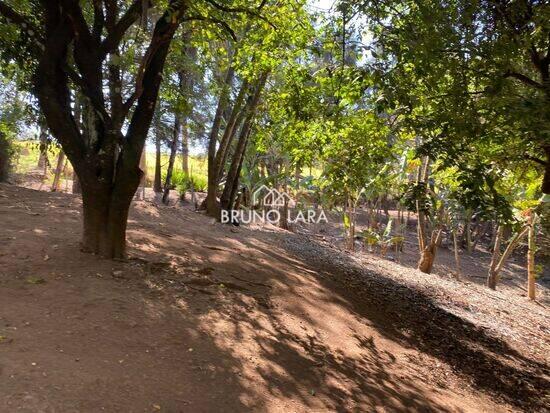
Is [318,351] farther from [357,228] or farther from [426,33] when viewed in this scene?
[357,228]

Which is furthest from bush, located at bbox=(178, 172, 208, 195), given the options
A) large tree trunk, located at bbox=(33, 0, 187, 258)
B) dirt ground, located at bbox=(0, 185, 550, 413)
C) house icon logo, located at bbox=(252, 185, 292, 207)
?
large tree trunk, located at bbox=(33, 0, 187, 258)

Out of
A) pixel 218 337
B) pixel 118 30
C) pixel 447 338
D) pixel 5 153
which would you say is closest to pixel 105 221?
pixel 218 337

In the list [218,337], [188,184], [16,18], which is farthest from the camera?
[188,184]

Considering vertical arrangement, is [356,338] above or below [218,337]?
below

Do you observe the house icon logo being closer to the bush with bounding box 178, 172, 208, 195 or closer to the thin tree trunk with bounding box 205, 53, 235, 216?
the bush with bounding box 178, 172, 208, 195

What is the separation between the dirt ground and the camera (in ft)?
12.5

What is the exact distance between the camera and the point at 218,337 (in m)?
4.96

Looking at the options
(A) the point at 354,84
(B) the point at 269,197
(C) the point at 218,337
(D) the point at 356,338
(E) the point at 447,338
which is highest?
(A) the point at 354,84

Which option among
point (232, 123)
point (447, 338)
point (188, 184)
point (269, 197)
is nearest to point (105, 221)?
point (447, 338)

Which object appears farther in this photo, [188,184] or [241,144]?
[188,184]

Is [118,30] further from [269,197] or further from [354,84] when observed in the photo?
[269,197]

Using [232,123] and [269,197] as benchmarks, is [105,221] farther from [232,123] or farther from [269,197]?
[269,197]

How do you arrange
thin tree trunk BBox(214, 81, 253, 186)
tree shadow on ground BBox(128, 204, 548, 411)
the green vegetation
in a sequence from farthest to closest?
thin tree trunk BBox(214, 81, 253, 186) → the green vegetation → tree shadow on ground BBox(128, 204, 548, 411)

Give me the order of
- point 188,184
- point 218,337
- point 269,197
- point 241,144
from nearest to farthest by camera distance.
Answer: point 218,337
point 241,144
point 188,184
point 269,197
